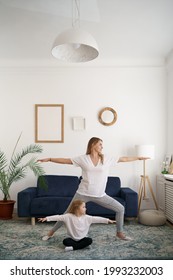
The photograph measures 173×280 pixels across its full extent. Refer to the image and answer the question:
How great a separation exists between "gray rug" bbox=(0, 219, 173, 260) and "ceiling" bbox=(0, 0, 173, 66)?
2824 mm

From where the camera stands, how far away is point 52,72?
208 inches

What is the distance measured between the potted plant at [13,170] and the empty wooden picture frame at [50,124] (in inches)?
9.0

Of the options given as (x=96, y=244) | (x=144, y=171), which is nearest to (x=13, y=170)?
(x=96, y=244)

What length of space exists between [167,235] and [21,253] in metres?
1.91

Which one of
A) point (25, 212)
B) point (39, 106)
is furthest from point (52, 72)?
point (25, 212)

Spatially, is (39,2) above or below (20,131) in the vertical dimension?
above

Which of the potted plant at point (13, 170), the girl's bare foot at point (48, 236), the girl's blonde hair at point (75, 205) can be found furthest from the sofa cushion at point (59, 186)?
the girl's blonde hair at point (75, 205)

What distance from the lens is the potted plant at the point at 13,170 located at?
4.61m

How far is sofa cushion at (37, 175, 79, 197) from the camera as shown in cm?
472

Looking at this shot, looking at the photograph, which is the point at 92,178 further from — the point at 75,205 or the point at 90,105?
the point at 90,105

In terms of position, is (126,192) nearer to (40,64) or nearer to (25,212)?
(25,212)

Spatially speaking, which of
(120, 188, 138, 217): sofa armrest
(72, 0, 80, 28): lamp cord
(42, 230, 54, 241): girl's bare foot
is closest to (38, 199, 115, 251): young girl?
(42, 230, 54, 241): girl's bare foot

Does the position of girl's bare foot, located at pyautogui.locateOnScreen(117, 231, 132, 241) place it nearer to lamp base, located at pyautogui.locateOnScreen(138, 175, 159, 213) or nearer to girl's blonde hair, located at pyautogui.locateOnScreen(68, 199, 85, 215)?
girl's blonde hair, located at pyautogui.locateOnScreen(68, 199, 85, 215)

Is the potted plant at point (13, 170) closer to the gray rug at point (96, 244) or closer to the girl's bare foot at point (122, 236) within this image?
the gray rug at point (96, 244)
